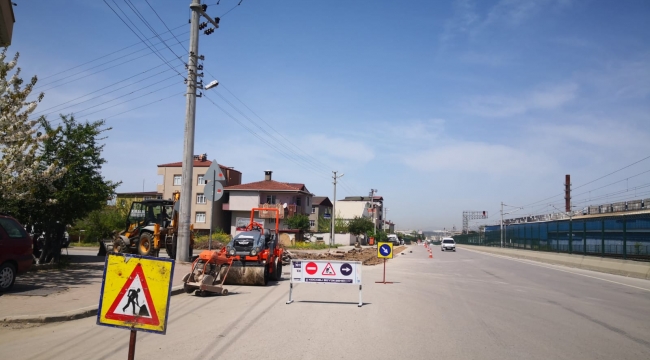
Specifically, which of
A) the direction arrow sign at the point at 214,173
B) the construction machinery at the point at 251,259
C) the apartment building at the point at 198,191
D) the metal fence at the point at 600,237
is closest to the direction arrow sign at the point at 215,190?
the direction arrow sign at the point at 214,173

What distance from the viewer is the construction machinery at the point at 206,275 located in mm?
12469

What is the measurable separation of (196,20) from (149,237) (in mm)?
9177

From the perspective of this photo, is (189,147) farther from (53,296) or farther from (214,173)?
(53,296)

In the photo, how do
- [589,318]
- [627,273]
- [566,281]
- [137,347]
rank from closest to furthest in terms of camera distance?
[137,347] < [589,318] < [566,281] < [627,273]

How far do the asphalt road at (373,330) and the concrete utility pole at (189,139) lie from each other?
6.41m

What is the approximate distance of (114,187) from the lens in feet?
58.4

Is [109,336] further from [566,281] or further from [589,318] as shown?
[566,281]

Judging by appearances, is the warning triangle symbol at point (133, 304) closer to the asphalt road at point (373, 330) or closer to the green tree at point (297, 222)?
the asphalt road at point (373, 330)

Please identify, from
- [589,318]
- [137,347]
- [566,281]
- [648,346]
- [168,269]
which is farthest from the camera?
[566,281]

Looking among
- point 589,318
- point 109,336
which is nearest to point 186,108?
point 109,336

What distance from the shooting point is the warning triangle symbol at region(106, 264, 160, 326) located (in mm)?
4871

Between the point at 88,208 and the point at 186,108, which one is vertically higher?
the point at 186,108

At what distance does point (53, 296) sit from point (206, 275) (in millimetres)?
3426

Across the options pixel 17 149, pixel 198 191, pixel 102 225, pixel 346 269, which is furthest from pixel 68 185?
pixel 198 191
